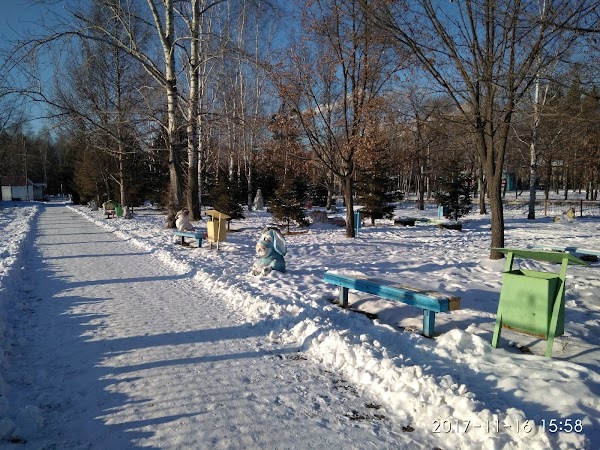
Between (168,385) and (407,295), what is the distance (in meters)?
A: 2.92

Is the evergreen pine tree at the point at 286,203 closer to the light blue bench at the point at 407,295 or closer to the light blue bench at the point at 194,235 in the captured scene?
the light blue bench at the point at 194,235

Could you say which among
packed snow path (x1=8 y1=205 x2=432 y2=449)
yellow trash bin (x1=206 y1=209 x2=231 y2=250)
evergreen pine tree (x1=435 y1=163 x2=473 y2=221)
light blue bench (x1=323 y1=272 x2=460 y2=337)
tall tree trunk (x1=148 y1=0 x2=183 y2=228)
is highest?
tall tree trunk (x1=148 y1=0 x2=183 y2=228)

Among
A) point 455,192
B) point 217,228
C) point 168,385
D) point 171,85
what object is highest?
point 171,85

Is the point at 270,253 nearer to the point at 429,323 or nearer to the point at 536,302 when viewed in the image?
the point at 429,323

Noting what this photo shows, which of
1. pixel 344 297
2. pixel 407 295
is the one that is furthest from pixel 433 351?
pixel 344 297

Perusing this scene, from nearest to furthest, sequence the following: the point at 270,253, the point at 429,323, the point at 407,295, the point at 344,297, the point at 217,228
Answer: the point at 429,323
the point at 407,295
the point at 344,297
the point at 270,253
the point at 217,228

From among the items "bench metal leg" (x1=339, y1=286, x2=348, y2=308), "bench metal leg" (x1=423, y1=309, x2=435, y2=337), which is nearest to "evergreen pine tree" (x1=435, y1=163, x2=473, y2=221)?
"bench metal leg" (x1=339, y1=286, x2=348, y2=308)

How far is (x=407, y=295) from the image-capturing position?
506 cm

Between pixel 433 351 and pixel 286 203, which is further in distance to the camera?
pixel 286 203

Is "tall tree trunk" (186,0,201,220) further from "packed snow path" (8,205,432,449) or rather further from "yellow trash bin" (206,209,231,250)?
"packed snow path" (8,205,432,449)

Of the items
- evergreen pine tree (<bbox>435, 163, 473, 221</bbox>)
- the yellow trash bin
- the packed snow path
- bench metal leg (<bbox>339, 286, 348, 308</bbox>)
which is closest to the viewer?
the packed snow path

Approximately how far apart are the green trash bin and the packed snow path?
1.97 metres

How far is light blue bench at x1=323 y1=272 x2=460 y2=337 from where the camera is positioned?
15.5ft

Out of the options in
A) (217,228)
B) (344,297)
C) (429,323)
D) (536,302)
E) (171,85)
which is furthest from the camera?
(171,85)
